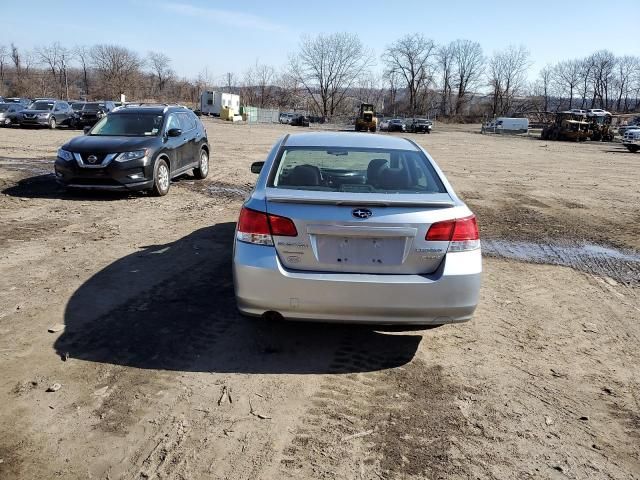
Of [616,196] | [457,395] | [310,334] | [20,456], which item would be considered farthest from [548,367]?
[616,196]

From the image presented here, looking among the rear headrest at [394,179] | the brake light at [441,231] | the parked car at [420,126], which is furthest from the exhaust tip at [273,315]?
the parked car at [420,126]

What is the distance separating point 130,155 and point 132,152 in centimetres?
7

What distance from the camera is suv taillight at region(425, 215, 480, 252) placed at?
135 inches

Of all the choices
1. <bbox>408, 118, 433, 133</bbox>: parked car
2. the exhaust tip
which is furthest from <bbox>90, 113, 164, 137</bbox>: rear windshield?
<bbox>408, 118, 433, 133</bbox>: parked car

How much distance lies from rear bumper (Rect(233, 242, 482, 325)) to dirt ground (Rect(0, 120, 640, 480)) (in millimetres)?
459

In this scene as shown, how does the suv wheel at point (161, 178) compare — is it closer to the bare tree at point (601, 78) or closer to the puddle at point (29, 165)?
the puddle at point (29, 165)

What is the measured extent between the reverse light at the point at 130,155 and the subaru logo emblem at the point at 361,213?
692 cm

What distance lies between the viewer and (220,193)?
35.1 ft

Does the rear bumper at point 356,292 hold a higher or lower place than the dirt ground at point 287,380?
higher

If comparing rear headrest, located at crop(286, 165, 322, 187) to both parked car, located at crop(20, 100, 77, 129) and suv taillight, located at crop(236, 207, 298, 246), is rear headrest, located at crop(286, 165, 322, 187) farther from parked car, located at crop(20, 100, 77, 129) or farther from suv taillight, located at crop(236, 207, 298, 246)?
parked car, located at crop(20, 100, 77, 129)

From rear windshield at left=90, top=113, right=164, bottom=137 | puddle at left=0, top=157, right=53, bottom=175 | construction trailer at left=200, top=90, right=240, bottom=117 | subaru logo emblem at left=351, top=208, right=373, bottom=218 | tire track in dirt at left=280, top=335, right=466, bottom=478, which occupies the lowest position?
tire track in dirt at left=280, top=335, right=466, bottom=478

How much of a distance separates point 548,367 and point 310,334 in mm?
1829

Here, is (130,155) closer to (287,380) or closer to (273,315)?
(273,315)

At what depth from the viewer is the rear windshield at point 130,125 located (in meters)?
10.2
